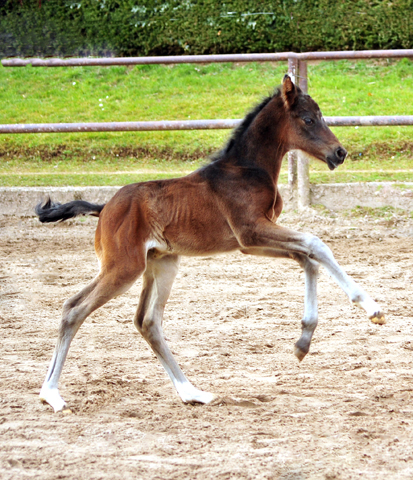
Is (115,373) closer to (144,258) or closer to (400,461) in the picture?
(144,258)

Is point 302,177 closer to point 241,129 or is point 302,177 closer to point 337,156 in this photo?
point 241,129

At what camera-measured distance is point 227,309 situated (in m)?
5.26

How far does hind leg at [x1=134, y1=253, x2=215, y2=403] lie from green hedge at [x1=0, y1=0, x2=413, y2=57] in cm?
876

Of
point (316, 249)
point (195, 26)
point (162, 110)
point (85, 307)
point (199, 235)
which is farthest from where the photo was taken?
point (195, 26)

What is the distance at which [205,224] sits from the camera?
378cm

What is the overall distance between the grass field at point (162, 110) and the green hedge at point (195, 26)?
40cm

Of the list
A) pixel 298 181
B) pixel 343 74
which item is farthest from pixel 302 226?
pixel 343 74

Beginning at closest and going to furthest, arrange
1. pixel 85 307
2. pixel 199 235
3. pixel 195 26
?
pixel 85 307 < pixel 199 235 < pixel 195 26

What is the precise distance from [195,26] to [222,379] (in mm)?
9585

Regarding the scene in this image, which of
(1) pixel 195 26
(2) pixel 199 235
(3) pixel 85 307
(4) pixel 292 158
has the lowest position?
(4) pixel 292 158

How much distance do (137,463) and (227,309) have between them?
252cm

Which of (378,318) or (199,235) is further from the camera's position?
(199,235)

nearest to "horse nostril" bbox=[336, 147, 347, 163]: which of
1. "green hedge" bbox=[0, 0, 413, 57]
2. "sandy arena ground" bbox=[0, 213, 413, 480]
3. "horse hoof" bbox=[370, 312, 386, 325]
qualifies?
"horse hoof" bbox=[370, 312, 386, 325]

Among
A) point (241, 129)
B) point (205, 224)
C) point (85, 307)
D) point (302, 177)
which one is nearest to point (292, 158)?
point (302, 177)
